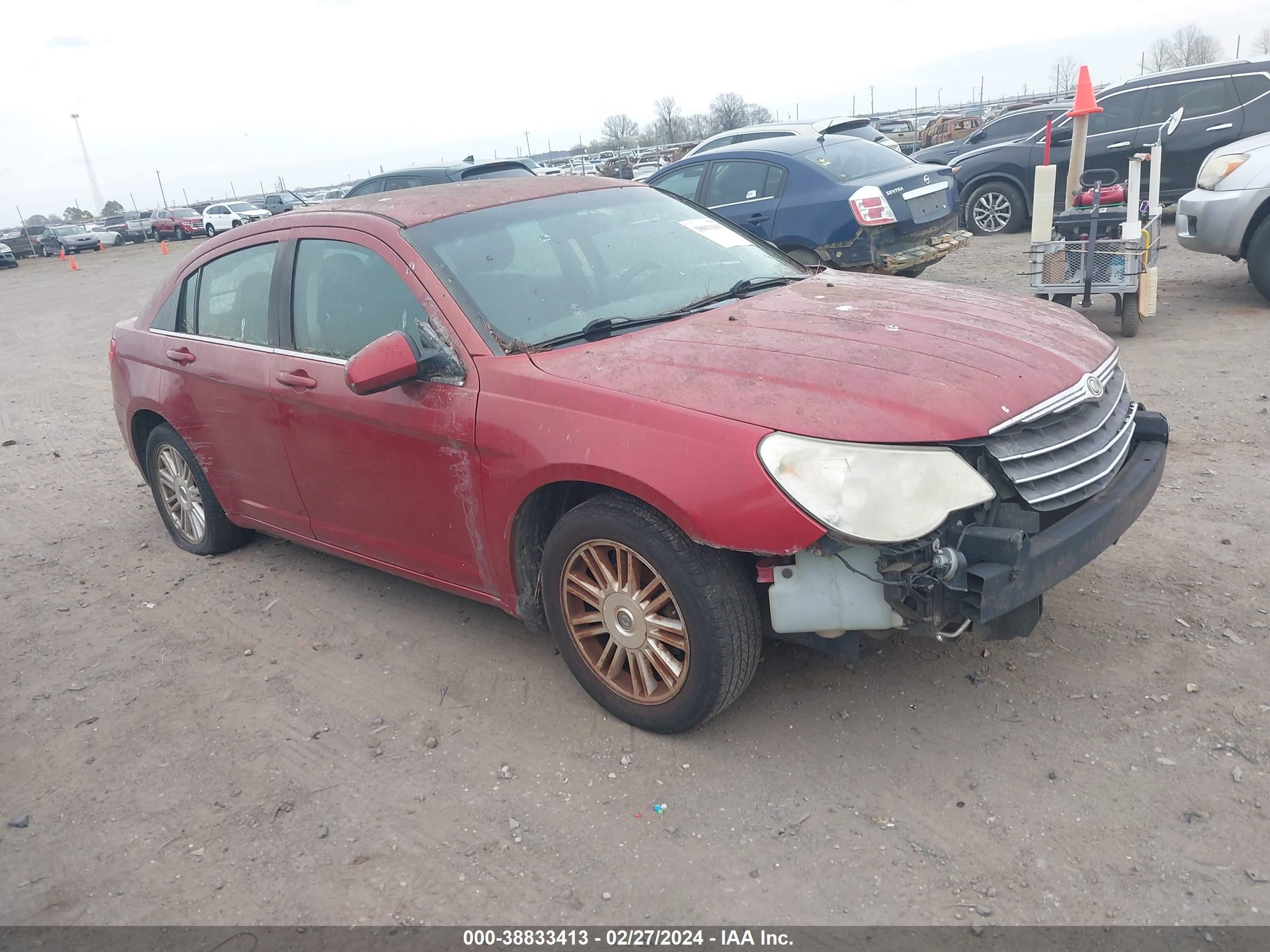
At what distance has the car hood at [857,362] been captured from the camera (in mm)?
2688

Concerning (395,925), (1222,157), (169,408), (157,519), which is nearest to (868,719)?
(395,925)

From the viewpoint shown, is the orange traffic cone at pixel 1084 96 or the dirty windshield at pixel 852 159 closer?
the orange traffic cone at pixel 1084 96

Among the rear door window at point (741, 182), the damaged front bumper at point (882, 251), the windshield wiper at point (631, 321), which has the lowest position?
the damaged front bumper at point (882, 251)

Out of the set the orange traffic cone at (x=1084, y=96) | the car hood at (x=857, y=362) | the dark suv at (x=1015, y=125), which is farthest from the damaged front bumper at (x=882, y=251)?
the dark suv at (x=1015, y=125)

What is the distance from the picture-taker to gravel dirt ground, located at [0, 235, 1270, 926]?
255 cm

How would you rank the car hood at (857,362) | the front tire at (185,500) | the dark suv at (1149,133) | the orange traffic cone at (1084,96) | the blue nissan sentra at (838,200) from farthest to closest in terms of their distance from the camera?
the dark suv at (1149,133), the blue nissan sentra at (838,200), the orange traffic cone at (1084,96), the front tire at (185,500), the car hood at (857,362)

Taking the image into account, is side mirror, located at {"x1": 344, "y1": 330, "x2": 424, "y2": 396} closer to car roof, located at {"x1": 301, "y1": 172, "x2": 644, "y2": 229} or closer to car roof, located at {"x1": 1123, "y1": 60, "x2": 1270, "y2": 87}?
car roof, located at {"x1": 301, "y1": 172, "x2": 644, "y2": 229}

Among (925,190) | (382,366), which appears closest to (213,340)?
(382,366)

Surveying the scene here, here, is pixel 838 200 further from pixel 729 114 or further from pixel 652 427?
pixel 729 114

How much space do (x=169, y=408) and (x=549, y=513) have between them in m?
2.42

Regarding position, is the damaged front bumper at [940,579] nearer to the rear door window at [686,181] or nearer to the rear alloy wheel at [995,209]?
the rear door window at [686,181]

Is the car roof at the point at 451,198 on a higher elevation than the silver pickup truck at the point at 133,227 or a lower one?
higher

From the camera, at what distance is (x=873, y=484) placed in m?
2.59

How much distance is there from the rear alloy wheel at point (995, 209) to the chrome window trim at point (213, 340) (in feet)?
36.4
